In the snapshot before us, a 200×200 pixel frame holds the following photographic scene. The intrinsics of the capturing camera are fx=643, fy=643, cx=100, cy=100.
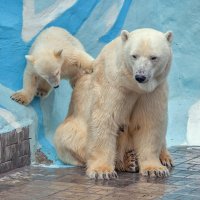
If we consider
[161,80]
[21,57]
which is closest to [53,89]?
[21,57]

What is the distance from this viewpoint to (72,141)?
6145 millimetres

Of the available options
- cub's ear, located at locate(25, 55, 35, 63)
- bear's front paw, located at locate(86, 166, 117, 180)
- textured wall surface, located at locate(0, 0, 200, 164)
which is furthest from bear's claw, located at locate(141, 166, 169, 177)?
cub's ear, located at locate(25, 55, 35, 63)

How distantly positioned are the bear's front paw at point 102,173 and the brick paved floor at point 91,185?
64 mm

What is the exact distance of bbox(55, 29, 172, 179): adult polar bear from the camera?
541 cm

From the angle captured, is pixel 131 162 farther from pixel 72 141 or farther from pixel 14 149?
pixel 14 149

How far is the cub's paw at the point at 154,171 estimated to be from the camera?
5.75m

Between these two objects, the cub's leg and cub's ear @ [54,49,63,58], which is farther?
cub's ear @ [54,49,63,58]

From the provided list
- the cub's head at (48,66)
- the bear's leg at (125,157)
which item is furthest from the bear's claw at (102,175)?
the cub's head at (48,66)

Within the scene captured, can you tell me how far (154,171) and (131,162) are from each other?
11.5 inches

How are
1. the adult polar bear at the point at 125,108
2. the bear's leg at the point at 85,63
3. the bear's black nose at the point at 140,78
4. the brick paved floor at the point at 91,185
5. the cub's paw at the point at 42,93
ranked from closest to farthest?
1. the brick paved floor at the point at 91,185
2. the bear's black nose at the point at 140,78
3. the adult polar bear at the point at 125,108
4. the bear's leg at the point at 85,63
5. the cub's paw at the point at 42,93

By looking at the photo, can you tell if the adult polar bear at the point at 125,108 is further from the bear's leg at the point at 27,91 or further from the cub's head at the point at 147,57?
the bear's leg at the point at 27,91

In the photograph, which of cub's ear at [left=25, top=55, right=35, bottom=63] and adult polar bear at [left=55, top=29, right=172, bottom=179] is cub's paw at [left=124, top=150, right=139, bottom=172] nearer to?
adult polar bear at [left=55, top=29, right=172, bottom=179]

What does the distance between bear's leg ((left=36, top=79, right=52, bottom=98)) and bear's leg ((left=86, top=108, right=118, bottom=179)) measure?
3.09 feet

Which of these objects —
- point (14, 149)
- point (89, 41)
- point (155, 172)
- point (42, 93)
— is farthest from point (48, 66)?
point (155, 172)
